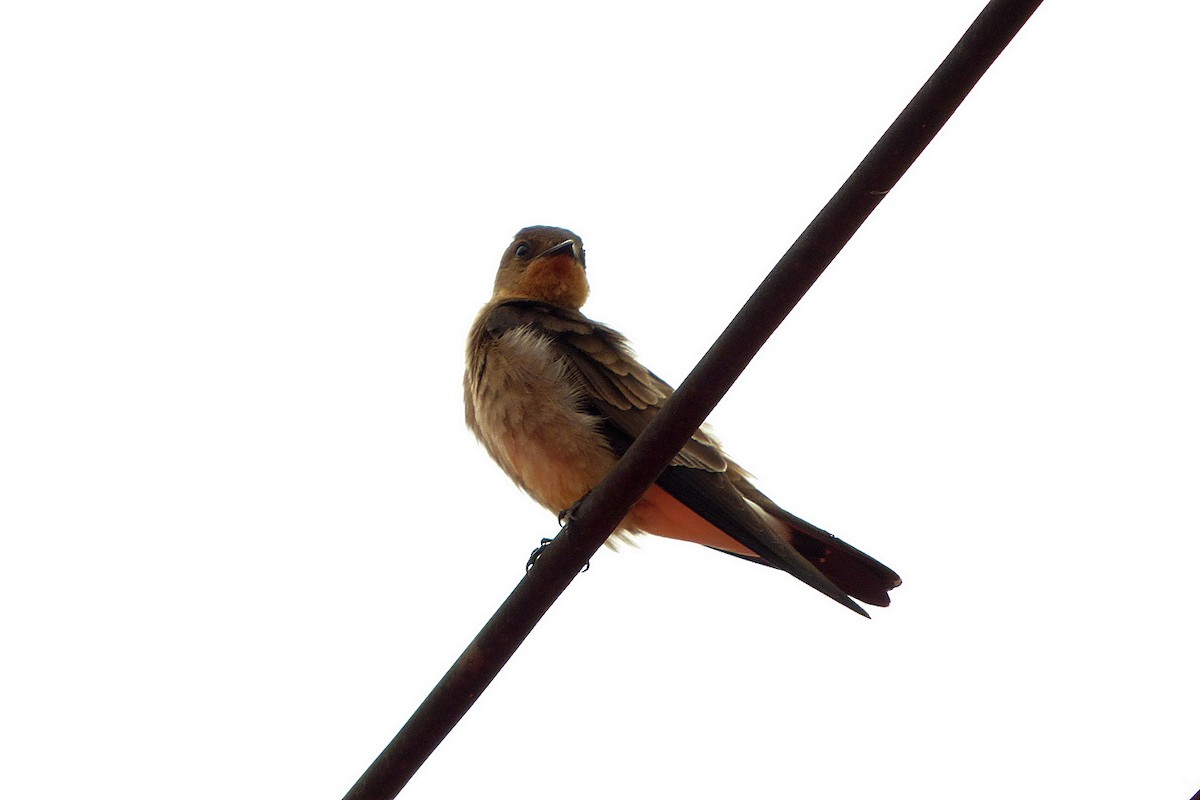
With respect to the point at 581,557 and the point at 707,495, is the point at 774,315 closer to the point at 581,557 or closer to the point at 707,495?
the point at 581,557

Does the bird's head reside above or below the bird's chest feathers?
above

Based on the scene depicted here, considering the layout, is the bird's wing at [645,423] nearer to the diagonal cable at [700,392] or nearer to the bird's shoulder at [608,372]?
the bird's shoulder at [608,372]

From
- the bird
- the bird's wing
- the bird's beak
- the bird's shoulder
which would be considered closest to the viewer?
the bird's wing

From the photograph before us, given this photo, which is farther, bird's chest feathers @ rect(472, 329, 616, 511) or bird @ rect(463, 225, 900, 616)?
bird's chest feathers @ rect(472, 329, 616, 511)

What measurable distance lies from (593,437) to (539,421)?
274mm

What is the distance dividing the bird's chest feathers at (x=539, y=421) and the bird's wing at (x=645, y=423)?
0.08 metres

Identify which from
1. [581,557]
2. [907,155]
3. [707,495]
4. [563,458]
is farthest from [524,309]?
[907,155]

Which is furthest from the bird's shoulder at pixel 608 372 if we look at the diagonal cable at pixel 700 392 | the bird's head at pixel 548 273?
the diagonal cable at pixel 700 392

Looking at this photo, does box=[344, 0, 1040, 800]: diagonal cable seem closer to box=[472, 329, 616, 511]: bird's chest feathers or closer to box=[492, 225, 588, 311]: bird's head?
box=[472, 329, 616, 511]: bird's chest feathers

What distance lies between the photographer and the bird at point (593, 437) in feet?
17.1

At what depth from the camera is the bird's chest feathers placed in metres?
5.48

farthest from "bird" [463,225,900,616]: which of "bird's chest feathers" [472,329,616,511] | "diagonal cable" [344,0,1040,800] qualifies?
"diagonal cable" [344,0,1040,800]

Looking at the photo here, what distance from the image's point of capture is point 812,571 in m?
4.35

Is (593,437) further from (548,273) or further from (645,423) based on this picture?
(548,273)
